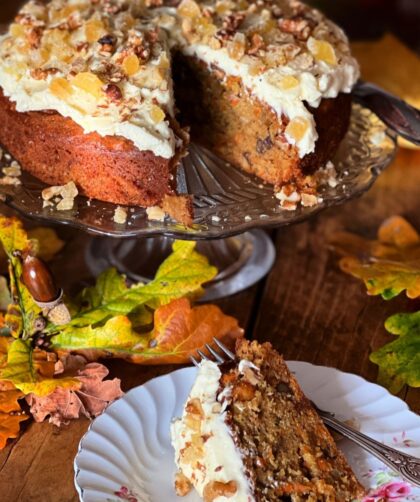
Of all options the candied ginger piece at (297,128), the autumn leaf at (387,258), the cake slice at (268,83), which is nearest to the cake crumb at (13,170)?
the cake slice at (268,83)

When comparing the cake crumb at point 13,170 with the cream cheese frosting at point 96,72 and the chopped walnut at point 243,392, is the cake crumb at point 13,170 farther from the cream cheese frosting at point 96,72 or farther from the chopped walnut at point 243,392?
the chopped walnut at point 243,392

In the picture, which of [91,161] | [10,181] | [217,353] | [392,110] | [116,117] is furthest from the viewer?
[392,110]

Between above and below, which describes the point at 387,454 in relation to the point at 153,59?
below

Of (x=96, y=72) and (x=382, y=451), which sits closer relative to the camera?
(x=382, y=451)

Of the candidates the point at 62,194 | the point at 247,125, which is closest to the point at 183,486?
the point at 62,194

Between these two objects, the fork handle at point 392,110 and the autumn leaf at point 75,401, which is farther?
the fork handle at point 392,110

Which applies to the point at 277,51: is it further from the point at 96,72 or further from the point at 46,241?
the point at 46,241
